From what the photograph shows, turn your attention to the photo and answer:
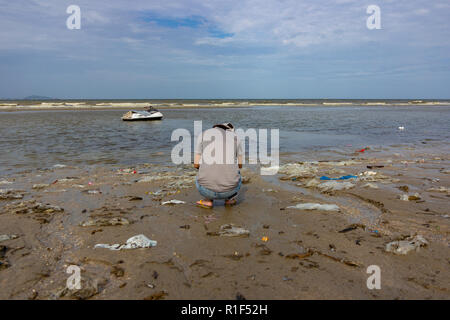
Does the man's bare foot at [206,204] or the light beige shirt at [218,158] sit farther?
the man's bare foot at [206,204]

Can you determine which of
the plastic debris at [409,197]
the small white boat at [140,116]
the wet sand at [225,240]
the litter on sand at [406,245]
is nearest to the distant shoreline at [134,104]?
the small white boat at [140,116]

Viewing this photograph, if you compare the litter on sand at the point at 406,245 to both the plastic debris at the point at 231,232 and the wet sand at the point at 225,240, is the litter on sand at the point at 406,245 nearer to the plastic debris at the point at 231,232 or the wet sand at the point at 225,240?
the wet sand at the point at 225,240

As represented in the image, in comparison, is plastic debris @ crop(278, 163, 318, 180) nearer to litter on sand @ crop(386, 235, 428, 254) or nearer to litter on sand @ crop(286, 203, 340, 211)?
litter on sand @ crop(286, 203, 340, 211)

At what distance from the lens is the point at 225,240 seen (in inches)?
161

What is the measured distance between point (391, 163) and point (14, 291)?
32.7ft

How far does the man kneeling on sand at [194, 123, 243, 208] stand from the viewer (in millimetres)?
5191

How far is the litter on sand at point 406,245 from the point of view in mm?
3627

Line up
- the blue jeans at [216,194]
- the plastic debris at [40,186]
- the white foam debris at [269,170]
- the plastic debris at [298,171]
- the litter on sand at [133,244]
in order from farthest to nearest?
the white foam debris at [269,170]
the plastic debris at [298,171]
the plastic debris at [40,186]
the blue jeans at [216,194]
the litter on sand at [133,244]

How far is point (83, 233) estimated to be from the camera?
431 cm

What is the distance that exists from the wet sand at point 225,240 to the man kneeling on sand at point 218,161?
16.0 inches

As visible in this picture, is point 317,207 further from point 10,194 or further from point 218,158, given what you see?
point 10,194

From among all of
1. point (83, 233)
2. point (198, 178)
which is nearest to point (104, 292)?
point (83, 233)

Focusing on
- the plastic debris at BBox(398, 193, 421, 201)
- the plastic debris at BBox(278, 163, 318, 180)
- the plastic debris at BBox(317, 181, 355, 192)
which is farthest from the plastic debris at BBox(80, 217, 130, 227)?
the plastic debris at BBox(398, 193, 421, 201)

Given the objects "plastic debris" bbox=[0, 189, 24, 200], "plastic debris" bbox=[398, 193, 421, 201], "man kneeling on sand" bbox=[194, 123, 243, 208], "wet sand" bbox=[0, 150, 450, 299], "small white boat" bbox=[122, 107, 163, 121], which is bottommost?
"wet sand" bbox=[0, 150, 450, 299]
